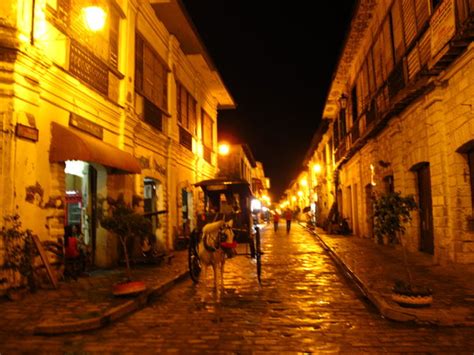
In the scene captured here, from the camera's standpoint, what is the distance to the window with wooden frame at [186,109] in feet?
64.1

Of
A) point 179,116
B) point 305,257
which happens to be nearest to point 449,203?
point 305,257

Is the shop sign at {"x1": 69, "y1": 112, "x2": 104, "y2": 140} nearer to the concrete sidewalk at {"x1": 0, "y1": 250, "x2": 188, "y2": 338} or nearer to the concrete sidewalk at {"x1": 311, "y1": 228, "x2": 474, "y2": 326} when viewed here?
the concrete sidewalk at {"x1": 0, "y1": 250, "x2": 188, "y2": 338}

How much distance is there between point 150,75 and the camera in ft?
52.3

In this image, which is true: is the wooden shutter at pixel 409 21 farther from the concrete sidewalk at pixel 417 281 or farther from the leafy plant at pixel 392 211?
the leafy plant at pixel 392 211

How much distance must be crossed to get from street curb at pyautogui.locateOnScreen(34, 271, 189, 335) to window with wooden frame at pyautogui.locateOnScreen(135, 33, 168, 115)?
26.9 ft

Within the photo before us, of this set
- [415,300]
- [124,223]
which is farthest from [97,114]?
[415,300]

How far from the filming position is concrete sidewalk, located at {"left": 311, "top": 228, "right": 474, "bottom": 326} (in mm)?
6295

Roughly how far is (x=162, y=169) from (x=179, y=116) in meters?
3.60

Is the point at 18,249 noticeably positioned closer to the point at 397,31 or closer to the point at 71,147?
the point at 71,147

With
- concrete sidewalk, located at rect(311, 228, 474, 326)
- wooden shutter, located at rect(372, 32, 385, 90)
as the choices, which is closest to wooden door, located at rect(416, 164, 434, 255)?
concrete sidewalk, located at rect(311, 228, 474, 326)

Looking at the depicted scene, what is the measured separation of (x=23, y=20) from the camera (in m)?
8.55

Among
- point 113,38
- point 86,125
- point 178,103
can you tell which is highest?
point 113,38

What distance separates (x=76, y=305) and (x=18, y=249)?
73.2 inches

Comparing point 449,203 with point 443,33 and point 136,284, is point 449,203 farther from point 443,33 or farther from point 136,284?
point 136,284
